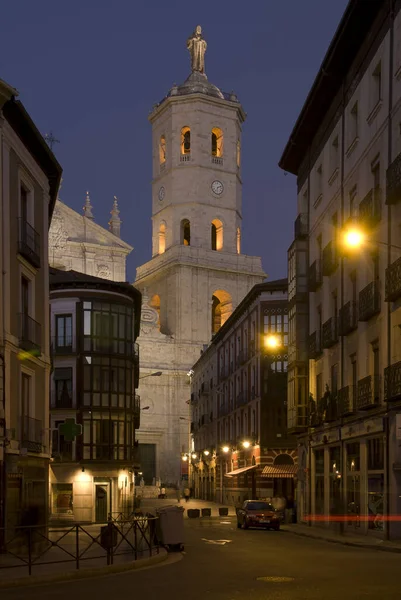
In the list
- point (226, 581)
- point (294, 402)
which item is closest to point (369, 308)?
point (294, 402)

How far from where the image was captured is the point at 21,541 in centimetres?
2286

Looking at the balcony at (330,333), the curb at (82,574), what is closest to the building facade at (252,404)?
the balcony at (330,333)

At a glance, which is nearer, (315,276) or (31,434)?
(31,434)

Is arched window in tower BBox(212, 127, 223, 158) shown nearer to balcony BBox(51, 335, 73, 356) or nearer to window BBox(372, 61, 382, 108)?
balcony BBox(51, 335, 73, 356)

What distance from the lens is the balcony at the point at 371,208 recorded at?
1287 inches

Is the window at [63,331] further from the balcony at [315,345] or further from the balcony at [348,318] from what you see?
the balcony at [348,318]

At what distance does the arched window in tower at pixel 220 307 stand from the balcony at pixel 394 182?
3121 inches

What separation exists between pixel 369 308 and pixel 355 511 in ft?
25.9

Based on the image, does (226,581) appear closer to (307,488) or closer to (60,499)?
(307,488)

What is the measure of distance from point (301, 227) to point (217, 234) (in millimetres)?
66938

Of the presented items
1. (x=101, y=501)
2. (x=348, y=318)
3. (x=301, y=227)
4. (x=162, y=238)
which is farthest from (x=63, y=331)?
(x=162, y=238)

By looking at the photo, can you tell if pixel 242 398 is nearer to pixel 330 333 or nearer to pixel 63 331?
pixel 63 331

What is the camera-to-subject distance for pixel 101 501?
172 ft

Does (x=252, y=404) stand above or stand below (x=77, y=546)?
above
